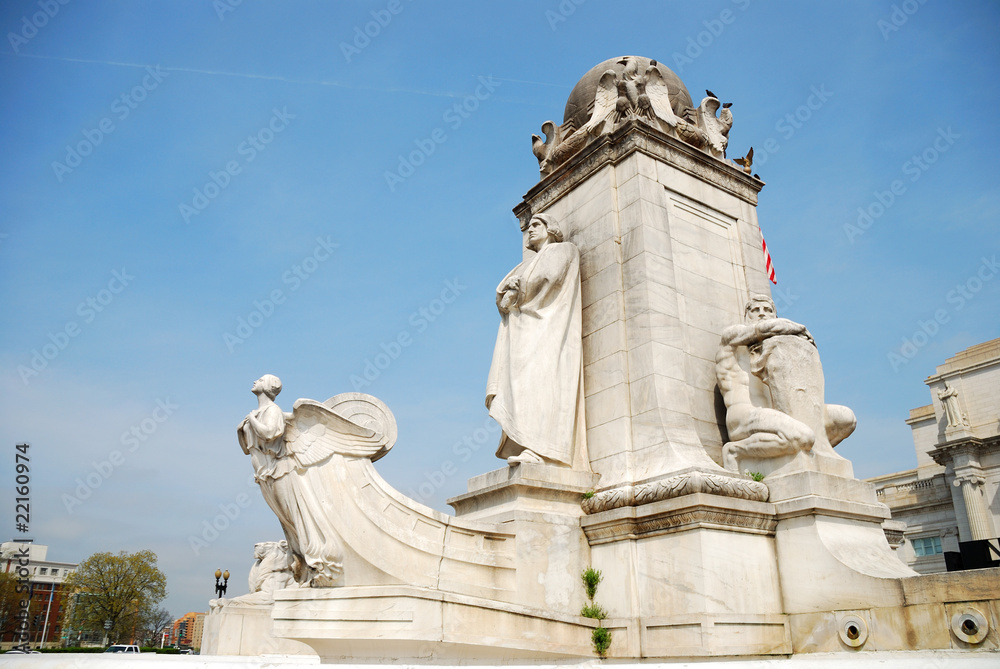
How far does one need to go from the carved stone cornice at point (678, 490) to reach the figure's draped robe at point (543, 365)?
35.1 inches

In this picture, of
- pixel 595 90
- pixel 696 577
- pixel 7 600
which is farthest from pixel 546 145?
pixel 7 600

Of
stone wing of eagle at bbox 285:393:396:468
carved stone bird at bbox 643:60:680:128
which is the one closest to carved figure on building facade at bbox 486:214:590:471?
stone wing of eagle at bbox 285:393:396:468

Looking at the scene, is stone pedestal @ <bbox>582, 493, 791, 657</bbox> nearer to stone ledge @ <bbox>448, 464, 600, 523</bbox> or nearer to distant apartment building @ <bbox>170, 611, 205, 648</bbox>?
stone ledge @ <bbox>448, 464, 600, 523</bbox>

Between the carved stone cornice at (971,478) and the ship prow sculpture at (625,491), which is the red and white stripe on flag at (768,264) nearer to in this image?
the ship prow sculpture at (625,491)

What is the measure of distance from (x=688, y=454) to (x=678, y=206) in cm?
430

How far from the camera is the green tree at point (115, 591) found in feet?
137

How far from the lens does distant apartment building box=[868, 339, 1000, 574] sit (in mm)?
40156

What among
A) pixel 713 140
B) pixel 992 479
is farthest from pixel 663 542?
pixel 992 479

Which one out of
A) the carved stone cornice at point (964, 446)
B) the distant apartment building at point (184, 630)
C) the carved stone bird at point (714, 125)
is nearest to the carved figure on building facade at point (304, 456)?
the carved stone bird at point (714, 125)

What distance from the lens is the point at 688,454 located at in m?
9.06

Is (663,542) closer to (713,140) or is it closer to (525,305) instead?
(525,305)

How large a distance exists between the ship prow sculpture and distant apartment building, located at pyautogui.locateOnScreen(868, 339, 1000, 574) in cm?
3602

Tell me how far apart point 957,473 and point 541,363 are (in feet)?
136

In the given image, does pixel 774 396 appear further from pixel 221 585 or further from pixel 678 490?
pixel 221 585
